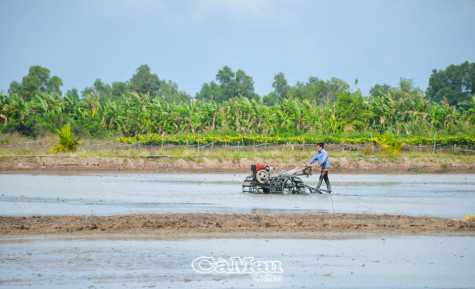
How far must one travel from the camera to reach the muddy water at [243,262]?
8.11 metres

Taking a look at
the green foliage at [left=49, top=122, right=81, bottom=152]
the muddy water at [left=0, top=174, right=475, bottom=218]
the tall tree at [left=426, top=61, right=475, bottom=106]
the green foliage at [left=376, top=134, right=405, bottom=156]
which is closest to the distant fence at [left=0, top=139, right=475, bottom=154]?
the green foliage at [left=376, top=134, right=405, bottom=156]

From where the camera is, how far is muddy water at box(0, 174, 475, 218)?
51.2 feet

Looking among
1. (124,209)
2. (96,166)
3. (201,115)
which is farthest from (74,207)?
(201,115)

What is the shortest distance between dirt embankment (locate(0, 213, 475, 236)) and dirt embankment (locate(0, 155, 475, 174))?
21.4m

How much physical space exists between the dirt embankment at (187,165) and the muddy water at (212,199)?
1055cm

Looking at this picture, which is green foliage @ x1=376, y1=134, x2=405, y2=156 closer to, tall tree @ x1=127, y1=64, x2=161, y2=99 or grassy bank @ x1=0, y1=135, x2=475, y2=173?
grassy bank @ x1=0, y1=135, x2=475, y2=173

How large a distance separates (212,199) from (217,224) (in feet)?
19.2

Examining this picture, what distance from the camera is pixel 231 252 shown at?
Answer: 10039 millimetres

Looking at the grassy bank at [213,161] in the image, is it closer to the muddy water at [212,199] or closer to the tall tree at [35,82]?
the muddy water at [212,199]

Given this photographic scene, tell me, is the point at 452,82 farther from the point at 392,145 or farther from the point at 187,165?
the point at 187,165

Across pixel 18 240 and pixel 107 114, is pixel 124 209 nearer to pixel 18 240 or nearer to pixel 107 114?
pixel 18 240

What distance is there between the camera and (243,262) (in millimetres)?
9273

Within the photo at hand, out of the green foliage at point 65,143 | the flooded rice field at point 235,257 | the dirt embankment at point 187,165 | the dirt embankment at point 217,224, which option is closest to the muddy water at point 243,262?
the flooded rice field at point 235,257

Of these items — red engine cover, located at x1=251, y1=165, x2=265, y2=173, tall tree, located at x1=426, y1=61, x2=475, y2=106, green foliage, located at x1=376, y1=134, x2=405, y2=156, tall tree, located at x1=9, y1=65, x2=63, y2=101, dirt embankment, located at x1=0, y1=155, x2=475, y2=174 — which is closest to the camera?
red engine cover, located at x1=251, y1=165, x2=265, y2=173
